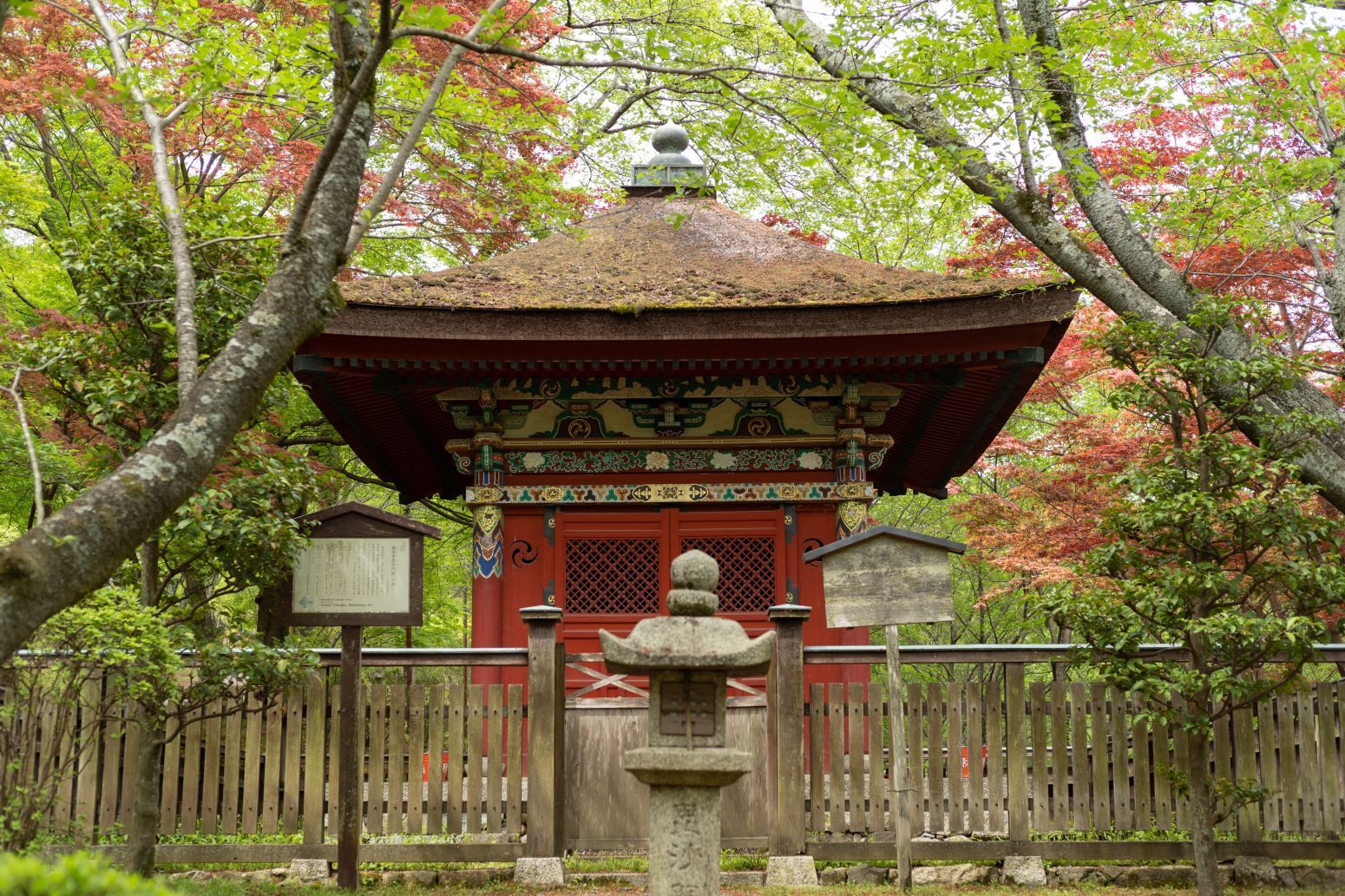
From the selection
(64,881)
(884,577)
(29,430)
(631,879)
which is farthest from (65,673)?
(884,577)

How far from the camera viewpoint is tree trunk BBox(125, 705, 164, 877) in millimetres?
6648

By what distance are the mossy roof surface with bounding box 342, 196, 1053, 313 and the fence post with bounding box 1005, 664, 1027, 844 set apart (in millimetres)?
2975

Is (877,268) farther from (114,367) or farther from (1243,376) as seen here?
(114,367)

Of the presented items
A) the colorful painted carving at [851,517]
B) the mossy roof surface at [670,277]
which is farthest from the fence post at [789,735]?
the mossy roof surface at [670,277]

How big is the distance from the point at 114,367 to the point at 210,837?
3.28 metres

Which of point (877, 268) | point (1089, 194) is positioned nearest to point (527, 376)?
point (877, 268)

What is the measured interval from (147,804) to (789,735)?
385cm

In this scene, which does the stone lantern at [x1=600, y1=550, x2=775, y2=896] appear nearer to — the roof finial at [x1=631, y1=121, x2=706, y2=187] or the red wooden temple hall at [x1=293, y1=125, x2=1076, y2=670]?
the red wooden temple hall at [x1=293, y1=125, x2=1076, y2=670]

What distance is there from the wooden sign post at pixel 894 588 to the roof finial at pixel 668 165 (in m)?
6.11

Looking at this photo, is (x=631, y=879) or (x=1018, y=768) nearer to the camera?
(x=631, y=879)

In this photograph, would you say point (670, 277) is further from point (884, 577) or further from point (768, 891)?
point (768, 891)

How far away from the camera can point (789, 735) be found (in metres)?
7.30

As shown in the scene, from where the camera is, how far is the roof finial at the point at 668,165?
12680mm

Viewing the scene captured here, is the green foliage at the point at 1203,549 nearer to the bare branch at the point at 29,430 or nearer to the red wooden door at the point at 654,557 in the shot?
the red wooden door at the point at 654,557
